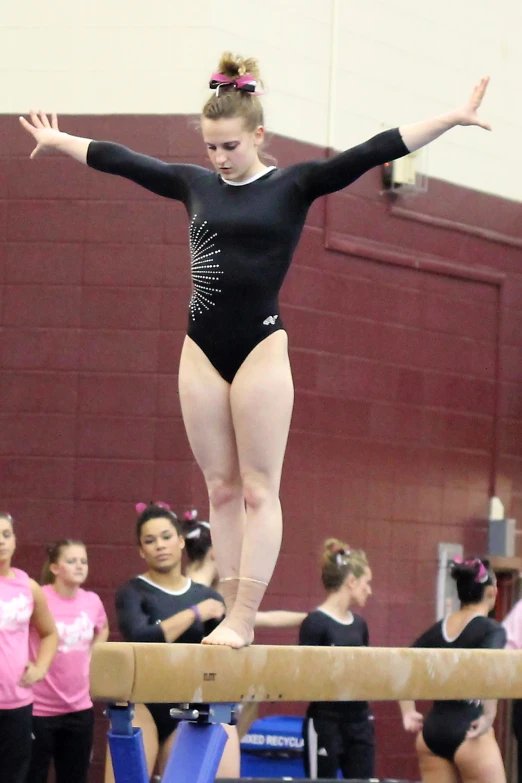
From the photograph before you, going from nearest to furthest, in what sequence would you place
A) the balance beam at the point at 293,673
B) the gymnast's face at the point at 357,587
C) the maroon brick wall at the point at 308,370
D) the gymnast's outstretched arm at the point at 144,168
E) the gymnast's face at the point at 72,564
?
the balance beam at the point at 293,673
the gymnast's outstretched arm at the point at 144,168
the gymnast's face at the point at 72,564
the gymnast's face at the point at 357,587
the maroon brick wall at the point at 308,370

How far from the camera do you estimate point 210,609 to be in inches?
229

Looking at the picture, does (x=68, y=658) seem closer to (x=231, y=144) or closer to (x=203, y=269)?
(x=203, y=269)

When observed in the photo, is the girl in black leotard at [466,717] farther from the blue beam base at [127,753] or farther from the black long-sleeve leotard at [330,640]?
the blue beam base at [127,753]

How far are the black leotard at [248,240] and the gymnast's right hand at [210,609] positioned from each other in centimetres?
194

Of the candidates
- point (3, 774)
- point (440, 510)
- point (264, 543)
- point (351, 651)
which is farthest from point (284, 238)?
point (440, 510)

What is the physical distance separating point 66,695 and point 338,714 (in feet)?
4.54

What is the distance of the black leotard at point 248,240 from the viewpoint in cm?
404

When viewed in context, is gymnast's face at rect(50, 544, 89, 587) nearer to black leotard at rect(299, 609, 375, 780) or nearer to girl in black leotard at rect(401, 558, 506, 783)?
black leotard at rect(299, 609, 375, 780)

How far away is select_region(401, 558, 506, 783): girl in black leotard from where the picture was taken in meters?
6.05

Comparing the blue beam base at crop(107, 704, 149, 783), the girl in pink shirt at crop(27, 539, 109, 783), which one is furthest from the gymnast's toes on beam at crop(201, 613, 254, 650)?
the girl in pink shirt at crop(27, 539, 109, 783)

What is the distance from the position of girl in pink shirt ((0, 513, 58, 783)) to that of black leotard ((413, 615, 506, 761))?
6.00 ft

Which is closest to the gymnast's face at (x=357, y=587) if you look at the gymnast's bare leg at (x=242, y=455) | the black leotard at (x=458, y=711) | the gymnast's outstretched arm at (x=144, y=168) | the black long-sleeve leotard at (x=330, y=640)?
the black long-sleeve leotard at (x=330, y=640)

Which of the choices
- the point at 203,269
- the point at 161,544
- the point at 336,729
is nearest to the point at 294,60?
the point at 161,544

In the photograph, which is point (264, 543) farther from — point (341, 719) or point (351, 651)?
point (341, 719)
